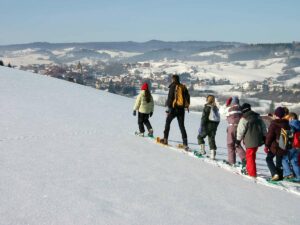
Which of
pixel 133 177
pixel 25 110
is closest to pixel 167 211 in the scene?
pixel 133 177

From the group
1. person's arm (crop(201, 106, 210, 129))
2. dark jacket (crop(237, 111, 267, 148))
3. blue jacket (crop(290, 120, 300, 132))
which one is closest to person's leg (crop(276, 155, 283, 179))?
dark jacket (crop(237, 111, 267, 148))

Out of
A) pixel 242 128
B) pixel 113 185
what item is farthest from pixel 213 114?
pixel 113 185

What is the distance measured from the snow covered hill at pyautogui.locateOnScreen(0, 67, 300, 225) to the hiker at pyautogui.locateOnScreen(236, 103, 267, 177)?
0.51 meters

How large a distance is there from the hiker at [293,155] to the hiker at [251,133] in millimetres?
678

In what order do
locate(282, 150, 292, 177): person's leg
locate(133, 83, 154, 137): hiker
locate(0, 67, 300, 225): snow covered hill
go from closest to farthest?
locate(0, 67, 300, 225): snow covered hill < locate(282, 150, 292, 177): person's leg < locate(133, 83, 154, 137): hiker

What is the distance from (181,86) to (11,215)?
716 centimetres

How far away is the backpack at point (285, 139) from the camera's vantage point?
9078mm

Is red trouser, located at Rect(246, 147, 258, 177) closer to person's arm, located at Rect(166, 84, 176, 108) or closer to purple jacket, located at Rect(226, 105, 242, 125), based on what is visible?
purple jacket, located at Rect(226, 105, 242, 125)

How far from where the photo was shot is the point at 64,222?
4852 mm

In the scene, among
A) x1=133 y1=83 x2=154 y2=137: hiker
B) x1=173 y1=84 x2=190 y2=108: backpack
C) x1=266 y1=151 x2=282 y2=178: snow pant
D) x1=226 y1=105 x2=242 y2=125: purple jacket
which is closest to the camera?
x1=266 y1=151 x2=282 y2=178: snow pant

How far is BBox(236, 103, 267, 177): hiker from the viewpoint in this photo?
30.5 feet

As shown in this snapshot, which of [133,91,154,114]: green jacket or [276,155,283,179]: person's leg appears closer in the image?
[276,155,283,179]: person's leg

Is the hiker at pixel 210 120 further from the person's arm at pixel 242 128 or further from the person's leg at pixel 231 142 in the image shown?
the person's arm at pixel 242 128

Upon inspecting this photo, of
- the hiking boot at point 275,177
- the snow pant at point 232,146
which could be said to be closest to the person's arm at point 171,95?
the snow pant at point 232,146
